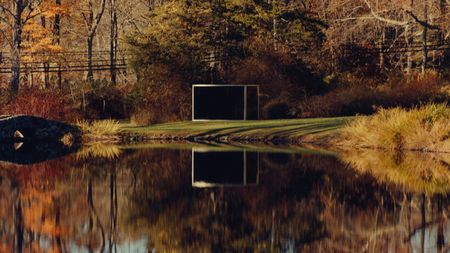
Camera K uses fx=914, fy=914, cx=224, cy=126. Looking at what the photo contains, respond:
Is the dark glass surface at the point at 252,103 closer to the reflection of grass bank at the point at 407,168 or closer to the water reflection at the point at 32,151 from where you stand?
the water reflection at the point at 32,151

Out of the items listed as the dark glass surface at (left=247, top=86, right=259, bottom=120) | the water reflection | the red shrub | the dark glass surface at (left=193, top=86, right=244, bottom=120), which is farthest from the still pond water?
the dark glass surface at (left=193, top=86, right=244, bottom=120)

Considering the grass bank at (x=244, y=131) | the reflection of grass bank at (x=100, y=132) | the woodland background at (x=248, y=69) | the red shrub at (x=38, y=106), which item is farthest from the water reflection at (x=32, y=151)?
the woodland background at (x=248, y=69)

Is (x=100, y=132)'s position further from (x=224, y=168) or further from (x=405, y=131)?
(x=224, y=168)

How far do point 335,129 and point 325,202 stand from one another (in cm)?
1782

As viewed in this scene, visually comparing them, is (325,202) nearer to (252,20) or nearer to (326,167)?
(326,167)

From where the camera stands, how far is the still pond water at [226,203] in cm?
1362

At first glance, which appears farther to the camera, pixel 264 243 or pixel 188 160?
pixel 188 160

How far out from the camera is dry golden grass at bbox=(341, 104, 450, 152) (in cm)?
3017

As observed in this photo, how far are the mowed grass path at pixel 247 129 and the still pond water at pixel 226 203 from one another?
7.27 meters

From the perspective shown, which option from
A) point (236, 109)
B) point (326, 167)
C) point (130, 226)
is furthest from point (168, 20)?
point (130, 226)

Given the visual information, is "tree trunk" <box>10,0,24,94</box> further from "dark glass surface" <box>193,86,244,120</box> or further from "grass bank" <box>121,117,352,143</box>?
"grass bank" <box>121,117,352,143</box>

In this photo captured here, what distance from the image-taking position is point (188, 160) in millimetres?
27375

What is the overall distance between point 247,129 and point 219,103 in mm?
7370

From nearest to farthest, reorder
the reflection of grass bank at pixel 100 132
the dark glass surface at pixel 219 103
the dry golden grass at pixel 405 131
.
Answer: the dry golden grass at pixel 405 131 < the reflection of grass bank at pixel 100 132 < the dark glass surface at pixel 219 103
